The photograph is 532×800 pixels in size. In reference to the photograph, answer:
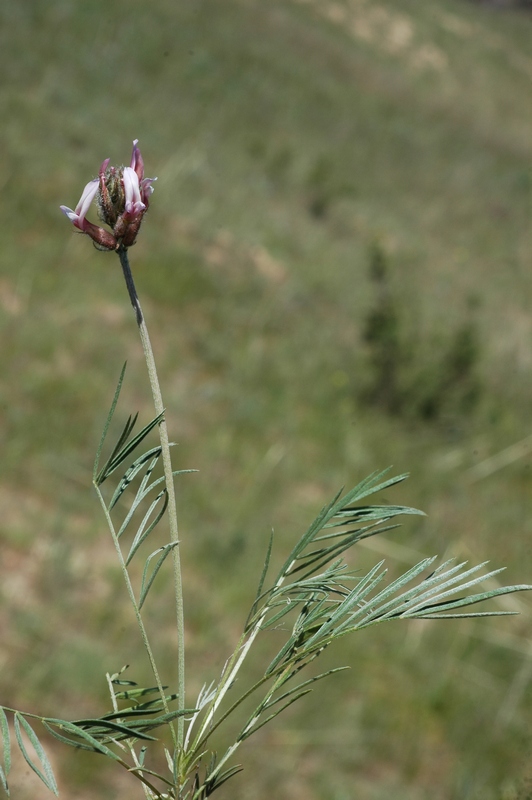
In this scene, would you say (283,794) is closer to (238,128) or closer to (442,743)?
(442,743)

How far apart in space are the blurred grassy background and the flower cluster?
1432 mm

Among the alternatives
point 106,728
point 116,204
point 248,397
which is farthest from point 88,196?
point 248,397

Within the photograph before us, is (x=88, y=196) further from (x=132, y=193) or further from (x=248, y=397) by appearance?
(x=248, y=397)

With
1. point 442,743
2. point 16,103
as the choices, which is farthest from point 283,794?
point 16,103

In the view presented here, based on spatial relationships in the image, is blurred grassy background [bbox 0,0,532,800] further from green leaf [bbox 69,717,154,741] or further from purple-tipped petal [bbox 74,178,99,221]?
purple-tipped petal [bbox 74,178,99,221]

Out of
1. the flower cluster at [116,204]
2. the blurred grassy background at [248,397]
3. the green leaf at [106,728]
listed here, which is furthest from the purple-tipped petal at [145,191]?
the blurred grassy background at [248,397]

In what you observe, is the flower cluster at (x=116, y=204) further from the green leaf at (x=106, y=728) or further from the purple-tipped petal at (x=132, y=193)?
the green leaf at (x=106, y=728)

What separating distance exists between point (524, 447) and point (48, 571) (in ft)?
9.14

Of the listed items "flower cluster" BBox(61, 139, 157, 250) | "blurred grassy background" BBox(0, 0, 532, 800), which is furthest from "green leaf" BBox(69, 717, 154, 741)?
→ "blurred grassy background" BBox(0, 0, 532, 800)

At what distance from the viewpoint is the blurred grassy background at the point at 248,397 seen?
245 centimetres

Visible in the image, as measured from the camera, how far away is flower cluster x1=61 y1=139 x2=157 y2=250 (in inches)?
16.3

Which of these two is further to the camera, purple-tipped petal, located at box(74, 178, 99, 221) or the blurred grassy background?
the blurred grassy background

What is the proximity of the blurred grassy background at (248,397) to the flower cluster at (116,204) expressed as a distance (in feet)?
4.70

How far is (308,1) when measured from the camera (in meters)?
15.5
